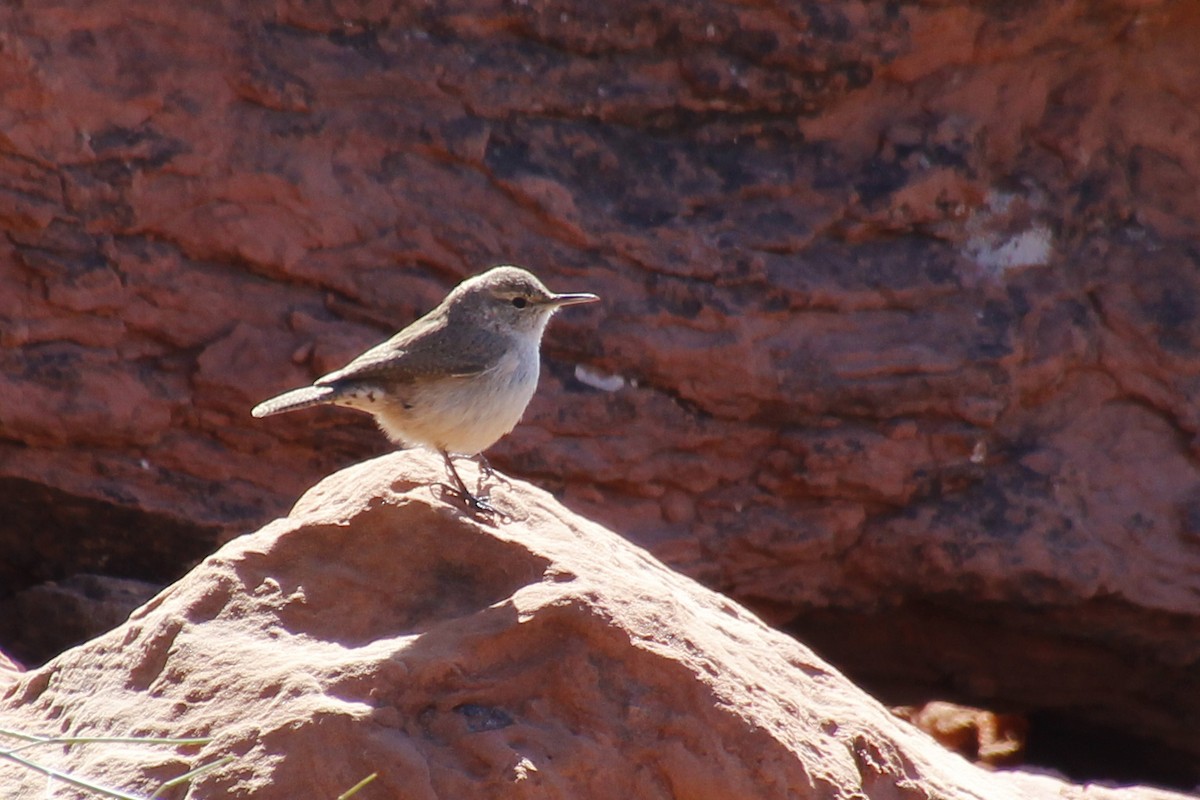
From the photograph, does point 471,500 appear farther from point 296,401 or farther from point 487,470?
point 296,401

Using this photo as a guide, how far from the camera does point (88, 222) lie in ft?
24.3

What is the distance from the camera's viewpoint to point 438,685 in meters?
4.07

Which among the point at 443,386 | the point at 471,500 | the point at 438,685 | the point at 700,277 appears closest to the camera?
the point at 438,685

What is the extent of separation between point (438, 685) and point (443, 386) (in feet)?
6.46

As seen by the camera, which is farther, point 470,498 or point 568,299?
point 568,299

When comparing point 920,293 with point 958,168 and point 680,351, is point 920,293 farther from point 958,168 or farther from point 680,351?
point 680,351

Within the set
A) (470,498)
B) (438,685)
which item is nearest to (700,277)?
(470,498)

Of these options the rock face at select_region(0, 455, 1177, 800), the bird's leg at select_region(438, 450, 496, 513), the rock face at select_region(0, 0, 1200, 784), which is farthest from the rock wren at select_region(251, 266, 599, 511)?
the rock face at select_region(0, 0, 1200, 784)

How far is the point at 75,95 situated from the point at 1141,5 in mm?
6150

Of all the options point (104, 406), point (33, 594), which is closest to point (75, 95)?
point (104, 406)

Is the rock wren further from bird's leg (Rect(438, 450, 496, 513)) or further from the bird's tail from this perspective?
bird's leg (Rect(438, 450, 496, 513))

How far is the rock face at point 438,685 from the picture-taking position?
3877mm

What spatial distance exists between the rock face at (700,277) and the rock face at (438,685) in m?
2.96

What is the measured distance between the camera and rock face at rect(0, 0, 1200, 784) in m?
7.47
